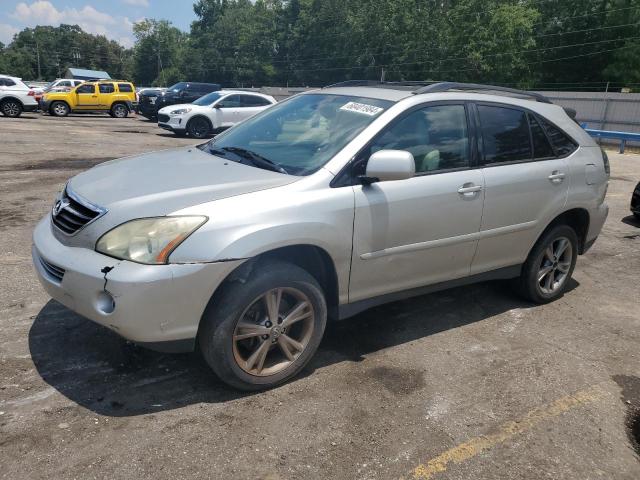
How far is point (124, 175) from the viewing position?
348 centimetres

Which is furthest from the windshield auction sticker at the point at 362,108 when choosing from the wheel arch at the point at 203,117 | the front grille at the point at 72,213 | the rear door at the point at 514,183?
the wheel arch at the point at 203,117

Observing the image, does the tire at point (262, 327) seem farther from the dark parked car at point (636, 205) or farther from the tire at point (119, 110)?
the tire at point (119, 110)

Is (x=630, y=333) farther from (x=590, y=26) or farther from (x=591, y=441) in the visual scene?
(x=590, y=26)

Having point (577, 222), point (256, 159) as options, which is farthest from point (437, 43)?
point (256, 159)

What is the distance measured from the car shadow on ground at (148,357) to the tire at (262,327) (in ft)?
0.65

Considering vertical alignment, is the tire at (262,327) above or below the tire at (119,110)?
above

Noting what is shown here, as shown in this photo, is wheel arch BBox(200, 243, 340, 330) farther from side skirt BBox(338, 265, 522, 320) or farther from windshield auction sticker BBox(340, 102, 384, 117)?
windshield auction sticker BBox(340, 102, 384, 117)

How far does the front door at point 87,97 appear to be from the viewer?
26.0 meters

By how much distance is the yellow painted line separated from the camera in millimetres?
2719

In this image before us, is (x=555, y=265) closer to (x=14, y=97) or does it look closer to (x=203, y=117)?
(x=203, y=117)

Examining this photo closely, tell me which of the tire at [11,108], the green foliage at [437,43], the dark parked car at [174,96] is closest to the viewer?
the tire at [11,108]

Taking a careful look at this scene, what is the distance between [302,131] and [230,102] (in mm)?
15870

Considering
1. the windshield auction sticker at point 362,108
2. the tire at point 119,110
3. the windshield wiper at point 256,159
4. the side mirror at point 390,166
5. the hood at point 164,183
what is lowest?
the tire at point 119,110

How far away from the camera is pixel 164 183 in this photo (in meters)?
3.23
